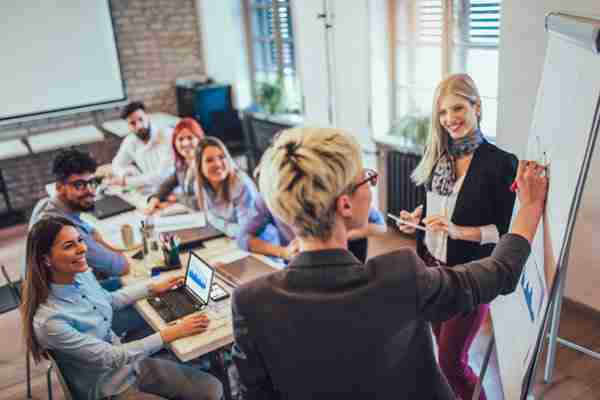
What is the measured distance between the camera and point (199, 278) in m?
2.44

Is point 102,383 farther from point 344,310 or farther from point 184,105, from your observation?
point 184,105

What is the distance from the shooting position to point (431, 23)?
4.23 metres

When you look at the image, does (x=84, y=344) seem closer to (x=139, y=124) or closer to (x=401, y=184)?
(x=139, y=124)

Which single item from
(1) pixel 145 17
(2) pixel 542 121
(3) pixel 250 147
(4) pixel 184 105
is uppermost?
(1) pixel 145 17

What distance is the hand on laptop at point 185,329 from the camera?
7.18ft

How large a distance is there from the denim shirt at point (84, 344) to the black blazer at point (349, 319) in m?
1.11

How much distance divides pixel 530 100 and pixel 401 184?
1441mm

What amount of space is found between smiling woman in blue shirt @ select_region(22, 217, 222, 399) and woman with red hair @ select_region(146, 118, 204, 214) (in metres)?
1.50

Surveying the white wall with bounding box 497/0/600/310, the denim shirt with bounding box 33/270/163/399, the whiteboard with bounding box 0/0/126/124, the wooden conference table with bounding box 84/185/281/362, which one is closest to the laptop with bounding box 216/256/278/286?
the wooden conference table with bounding box 84/185/281/362

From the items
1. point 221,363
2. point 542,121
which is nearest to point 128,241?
point 221,363

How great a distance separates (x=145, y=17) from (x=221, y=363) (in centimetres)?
525

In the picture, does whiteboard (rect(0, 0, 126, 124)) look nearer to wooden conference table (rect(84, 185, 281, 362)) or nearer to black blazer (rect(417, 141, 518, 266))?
wooden conference table (rect(84, 185, 281, 362))

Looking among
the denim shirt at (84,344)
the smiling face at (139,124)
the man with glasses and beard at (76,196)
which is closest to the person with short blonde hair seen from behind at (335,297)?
the denim shirt at (84,344)

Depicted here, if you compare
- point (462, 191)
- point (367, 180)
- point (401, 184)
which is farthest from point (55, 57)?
point (367, 180)
